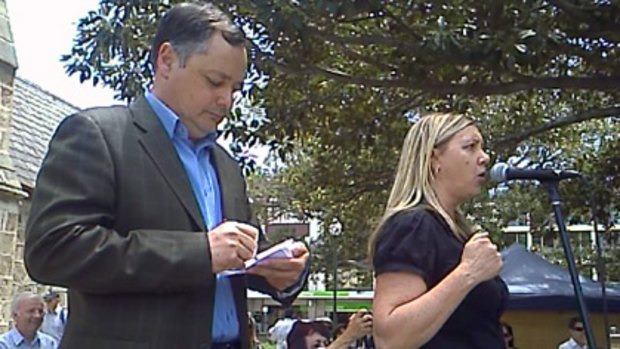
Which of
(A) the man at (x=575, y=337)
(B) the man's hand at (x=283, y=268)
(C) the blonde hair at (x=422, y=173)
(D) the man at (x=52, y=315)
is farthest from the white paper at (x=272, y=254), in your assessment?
(A) the man at (x=575, y=337)

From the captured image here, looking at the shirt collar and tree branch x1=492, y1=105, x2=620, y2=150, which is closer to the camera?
the shirt collar

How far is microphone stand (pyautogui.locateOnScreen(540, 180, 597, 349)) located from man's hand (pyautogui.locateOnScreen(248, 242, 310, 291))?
126cm

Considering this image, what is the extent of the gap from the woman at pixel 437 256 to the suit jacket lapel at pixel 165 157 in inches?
26.9

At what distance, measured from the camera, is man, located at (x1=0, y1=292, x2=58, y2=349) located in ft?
23.9

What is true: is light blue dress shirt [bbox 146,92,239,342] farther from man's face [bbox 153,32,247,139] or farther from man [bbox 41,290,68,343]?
man [bbox 41,290,68,343]

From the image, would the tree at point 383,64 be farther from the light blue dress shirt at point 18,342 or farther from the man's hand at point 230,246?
the man's hand at point 230,246

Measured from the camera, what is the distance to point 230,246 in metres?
1.71

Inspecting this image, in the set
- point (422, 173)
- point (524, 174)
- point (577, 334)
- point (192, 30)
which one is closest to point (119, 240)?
point (192, 30)

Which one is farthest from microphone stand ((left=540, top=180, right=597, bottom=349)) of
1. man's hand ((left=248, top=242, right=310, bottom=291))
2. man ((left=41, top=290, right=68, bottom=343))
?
man ((left=41, top=290, right=68, bottom=343))

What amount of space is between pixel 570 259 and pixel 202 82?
1613 mm

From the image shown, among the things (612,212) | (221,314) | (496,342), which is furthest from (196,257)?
(612,212)

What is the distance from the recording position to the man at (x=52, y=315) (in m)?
8.93

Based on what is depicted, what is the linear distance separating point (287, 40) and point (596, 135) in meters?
10.2

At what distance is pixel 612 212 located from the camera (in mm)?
10938
